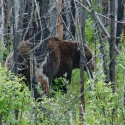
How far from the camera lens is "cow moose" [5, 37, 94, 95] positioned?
8.72 metres

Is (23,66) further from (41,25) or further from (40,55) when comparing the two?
(41,25)

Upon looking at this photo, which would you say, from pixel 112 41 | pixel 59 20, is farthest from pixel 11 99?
pixel 59 20

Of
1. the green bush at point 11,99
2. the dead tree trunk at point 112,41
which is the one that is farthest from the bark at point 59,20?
the green bush at point 11,99

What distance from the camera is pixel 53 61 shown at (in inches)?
405

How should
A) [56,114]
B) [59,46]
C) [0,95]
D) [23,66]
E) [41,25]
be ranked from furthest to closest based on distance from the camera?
[59,46], [23,66], [41,25], [56,114], [0,95]

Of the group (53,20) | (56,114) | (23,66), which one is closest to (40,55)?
(23,66)

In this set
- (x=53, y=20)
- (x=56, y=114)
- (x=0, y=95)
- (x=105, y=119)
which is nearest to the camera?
(x=0, y=95)

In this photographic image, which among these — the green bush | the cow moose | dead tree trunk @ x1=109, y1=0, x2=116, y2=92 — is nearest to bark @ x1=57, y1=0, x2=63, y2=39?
the cow moose

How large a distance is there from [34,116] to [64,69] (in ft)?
21.1

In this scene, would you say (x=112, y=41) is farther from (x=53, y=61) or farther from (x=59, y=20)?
(x=53, y=61)

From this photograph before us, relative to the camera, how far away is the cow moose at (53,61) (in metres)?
8.72

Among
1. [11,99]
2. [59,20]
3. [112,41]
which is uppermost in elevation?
[112,41]

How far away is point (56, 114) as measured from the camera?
500 centimetres

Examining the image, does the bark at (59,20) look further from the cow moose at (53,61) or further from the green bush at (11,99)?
the green bush at (11,99)
